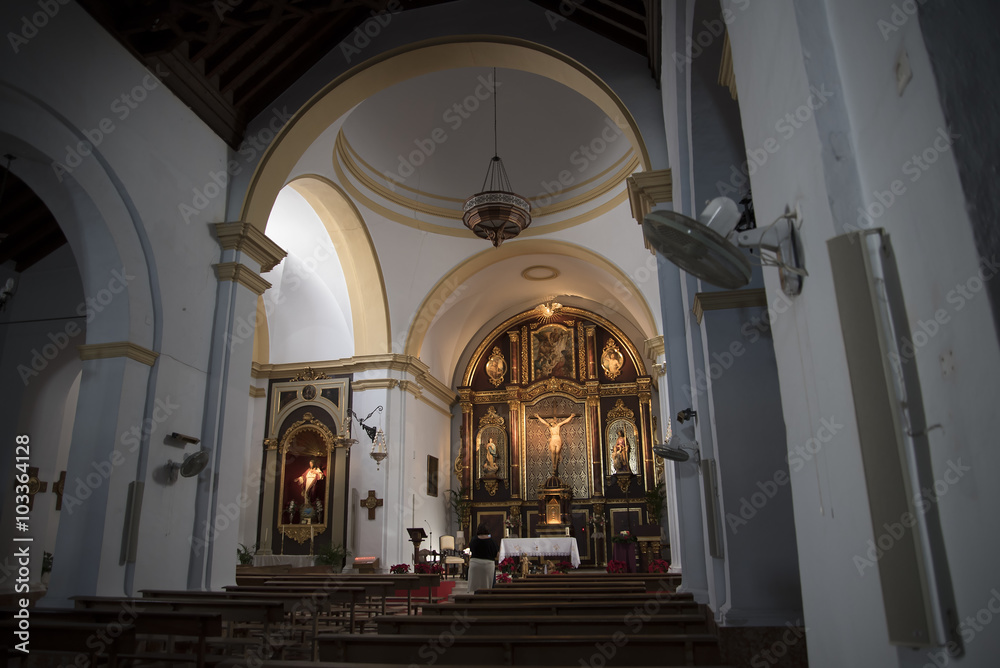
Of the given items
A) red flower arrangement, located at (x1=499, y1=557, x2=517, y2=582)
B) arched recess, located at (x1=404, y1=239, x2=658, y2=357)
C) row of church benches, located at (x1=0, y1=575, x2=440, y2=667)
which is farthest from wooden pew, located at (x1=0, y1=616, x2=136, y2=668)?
red flower arrangement, located at (x1=499, y1=557, x2=517, y2=582)

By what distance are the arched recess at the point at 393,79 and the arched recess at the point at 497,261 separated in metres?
5.71

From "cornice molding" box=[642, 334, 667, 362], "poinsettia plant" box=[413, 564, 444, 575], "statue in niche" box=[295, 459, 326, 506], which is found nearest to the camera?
"poinsettia plant" box=[413, 564, 444, 575]

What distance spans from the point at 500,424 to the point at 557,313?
131 inches

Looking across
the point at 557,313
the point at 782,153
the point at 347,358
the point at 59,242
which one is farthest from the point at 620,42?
the point at 557,313

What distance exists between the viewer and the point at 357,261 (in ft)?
43.2

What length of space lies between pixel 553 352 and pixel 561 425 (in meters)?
1.98

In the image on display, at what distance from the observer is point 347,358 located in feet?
47.4

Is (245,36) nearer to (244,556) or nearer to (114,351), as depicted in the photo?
(114,351)

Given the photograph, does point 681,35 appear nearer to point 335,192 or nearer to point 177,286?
point 177,286

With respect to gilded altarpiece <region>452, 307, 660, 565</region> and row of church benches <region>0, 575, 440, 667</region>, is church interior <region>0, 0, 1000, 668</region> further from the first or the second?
row of church benches <region>0, 575, 440, 667</region>

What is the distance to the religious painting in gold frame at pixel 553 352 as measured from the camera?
61.0 ft

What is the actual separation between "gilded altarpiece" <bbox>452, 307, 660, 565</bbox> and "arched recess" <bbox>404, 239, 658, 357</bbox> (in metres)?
3.53

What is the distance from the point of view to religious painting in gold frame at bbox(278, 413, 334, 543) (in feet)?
45.6

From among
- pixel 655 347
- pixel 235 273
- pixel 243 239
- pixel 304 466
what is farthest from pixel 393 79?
pixel 304 466
